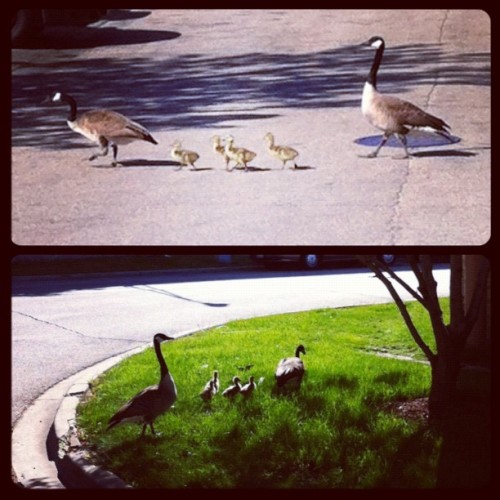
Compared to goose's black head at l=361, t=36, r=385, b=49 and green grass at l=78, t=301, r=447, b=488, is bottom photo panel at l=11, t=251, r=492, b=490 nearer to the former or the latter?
green grass at l=78, t=301, r=447, b=488

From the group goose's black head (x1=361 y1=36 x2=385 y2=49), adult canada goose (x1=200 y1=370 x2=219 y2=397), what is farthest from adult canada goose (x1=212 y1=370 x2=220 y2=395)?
goose's black head (x1=361 y1=36 x2=385 y2=49)

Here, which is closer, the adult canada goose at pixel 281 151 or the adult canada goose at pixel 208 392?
the adult canada goose at pixel 281 151

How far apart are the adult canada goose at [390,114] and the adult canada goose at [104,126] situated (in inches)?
22.6

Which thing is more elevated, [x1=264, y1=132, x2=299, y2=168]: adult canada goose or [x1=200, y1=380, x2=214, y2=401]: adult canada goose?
[x1=264, y1=132, x2=299, y2=168]: adult canada goose

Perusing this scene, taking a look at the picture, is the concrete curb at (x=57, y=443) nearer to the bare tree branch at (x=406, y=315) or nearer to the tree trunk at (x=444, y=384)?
Answer: the bare tree branch at (x=406, y=315)

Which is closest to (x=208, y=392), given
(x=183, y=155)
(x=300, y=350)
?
(x=300, y=350)

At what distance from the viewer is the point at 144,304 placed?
10.1ft

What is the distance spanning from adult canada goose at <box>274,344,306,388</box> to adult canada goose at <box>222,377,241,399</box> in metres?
0.11

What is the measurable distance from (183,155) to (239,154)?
0.48 ft

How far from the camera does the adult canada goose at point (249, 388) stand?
122 inches

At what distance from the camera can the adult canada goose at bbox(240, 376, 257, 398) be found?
3104 mm

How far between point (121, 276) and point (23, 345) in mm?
319

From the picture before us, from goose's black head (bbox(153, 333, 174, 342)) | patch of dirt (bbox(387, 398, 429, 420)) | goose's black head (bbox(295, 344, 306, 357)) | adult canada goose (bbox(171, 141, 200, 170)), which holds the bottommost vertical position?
patch of dirt (bbox(387, 398, 429, 420))

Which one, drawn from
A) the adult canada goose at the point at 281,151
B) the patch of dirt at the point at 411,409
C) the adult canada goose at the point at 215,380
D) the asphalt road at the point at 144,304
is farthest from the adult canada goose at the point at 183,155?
Answer: the patch of dirt at the point at 411,409
